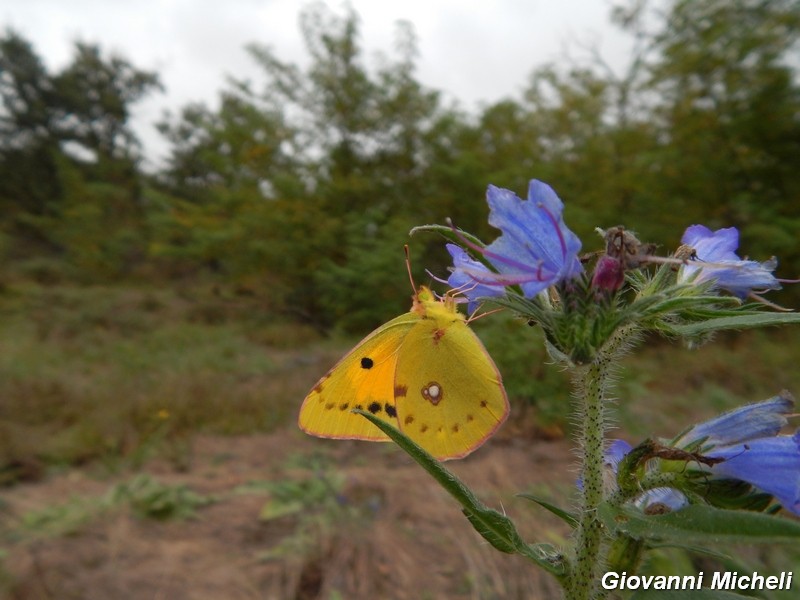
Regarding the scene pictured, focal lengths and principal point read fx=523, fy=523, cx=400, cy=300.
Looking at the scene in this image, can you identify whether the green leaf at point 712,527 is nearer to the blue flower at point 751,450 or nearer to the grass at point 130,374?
the blue flower at point 751,450

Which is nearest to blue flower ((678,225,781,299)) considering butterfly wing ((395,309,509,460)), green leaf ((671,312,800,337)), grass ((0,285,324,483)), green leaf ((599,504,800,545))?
green leaf ((671,312,800,337))

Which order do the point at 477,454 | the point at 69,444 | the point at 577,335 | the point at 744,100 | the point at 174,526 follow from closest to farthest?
the point at 577,335
the point at 174,526
the point at 477,454
the point at 69,444
the point at 744,100

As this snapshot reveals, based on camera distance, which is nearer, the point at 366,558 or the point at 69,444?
the point at 366,558

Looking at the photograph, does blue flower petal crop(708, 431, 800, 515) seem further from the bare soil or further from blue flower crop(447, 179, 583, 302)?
the bare soil

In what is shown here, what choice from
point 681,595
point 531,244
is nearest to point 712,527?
point 681,595

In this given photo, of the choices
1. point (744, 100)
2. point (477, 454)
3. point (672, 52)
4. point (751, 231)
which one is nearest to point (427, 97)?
point (672, 52)

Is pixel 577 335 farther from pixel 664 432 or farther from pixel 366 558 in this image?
pixel 664 432

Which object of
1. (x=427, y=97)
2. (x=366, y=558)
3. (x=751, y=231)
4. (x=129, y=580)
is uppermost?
(x=427, y=97)

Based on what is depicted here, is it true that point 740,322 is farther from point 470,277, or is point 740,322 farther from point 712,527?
point 470,277
